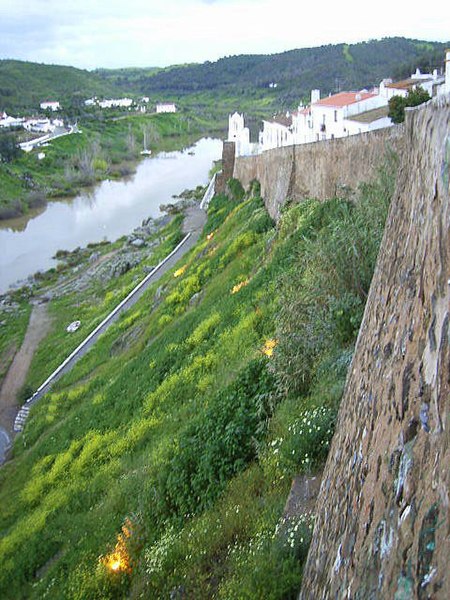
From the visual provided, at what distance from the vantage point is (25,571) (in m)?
9.20

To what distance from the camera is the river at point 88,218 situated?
4112cm

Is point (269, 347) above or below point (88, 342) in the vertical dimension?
above

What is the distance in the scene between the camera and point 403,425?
258cm

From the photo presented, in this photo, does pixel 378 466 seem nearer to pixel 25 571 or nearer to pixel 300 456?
pixel 300 456

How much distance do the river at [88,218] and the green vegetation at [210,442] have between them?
25403mm

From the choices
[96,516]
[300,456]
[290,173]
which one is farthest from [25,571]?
[290,173]

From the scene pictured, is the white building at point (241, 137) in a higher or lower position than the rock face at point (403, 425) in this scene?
higher

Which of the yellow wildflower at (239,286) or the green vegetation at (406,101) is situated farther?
the green vegetation at (406,101)

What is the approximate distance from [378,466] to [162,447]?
622 cm

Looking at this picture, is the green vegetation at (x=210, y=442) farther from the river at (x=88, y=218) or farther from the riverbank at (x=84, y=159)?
the riverbank at (x=84, y=159)

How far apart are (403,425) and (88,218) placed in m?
51.6

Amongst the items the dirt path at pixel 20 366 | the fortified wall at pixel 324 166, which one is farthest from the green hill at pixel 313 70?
the dirt path at pixel 20 366

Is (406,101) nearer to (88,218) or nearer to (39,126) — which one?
(88,218)

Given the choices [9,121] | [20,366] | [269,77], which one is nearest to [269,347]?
[20,366]
